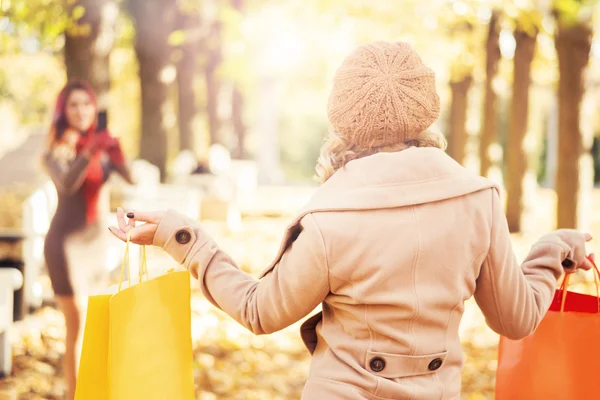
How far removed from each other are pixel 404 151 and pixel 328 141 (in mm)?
222

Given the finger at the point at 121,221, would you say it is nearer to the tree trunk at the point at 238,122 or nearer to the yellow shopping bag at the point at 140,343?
the yellow shopping bag at the point at 140,343

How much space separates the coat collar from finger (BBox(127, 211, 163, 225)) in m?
0.42

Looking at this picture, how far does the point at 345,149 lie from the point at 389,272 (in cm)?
35

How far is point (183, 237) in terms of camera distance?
2.10m

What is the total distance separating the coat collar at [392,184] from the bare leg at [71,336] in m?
3.10

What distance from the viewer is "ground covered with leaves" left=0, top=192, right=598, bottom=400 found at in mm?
5582

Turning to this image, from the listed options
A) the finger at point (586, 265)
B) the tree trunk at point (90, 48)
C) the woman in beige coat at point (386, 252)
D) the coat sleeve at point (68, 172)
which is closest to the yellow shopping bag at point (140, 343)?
the woman in beige coat at point (386, 252)

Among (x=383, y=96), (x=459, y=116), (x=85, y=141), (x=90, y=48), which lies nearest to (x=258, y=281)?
(x=383, y=96)

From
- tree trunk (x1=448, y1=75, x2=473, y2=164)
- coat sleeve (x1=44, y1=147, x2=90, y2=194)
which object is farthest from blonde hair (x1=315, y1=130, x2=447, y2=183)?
tree trunk (x1=448, y1=75, x2=473, y2=164)

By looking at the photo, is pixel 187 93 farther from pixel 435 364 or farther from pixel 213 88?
pixel 435 364

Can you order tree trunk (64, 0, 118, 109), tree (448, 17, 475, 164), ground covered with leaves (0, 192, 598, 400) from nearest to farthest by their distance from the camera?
ground covered with leaves (0, 192, 598, 400) → tree trunk (64, 0, 118, 109) → tree (448, 17, 475, 164)

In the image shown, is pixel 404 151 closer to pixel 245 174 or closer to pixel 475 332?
pixel 475 332

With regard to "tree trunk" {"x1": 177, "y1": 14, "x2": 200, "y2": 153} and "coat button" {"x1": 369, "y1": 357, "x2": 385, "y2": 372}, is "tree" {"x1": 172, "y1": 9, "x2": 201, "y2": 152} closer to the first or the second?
"tree trunk" {"x1": 177, "y1": 14, "x2": 200, "y2": 153}

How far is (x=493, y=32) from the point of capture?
15.5m
